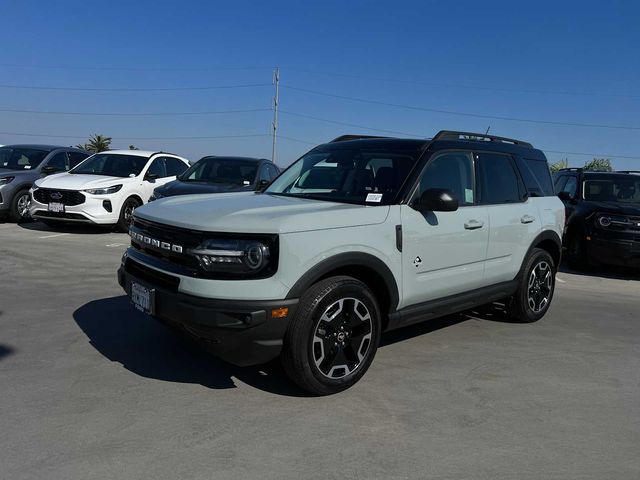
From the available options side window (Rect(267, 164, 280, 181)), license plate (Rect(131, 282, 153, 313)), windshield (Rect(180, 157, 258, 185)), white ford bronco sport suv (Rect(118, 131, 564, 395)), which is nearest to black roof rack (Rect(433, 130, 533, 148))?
white ford bronco sport suv (Rect(118, 131, 564, 395))

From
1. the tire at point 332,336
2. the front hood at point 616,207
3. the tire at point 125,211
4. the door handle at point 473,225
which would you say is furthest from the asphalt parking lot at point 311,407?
the tire at point 125,211

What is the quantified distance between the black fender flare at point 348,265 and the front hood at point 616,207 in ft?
20.9

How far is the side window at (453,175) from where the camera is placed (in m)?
4.45

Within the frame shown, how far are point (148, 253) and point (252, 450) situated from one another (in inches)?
66.2

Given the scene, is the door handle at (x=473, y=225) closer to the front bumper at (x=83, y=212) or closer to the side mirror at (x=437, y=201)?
the side mirror at (x=437, y=201)

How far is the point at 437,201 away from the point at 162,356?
248 centimetres

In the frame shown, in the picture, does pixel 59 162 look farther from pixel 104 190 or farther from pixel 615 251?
pixel 615 251

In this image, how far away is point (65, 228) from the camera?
1158 cm

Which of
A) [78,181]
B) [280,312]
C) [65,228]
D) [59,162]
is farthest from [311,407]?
[59,162]

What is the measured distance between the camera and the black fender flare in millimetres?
3467

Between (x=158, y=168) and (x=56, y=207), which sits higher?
(x=158, y=168)

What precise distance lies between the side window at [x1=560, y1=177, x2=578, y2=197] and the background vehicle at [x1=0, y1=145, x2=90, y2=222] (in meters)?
10.9

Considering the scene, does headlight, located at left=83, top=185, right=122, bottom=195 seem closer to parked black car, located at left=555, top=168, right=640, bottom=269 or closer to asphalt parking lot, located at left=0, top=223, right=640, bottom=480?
asphalt parking lot, located at left=0, top=223, right=640, bottom=480

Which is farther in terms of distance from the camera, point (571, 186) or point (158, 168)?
point (158, 168)
